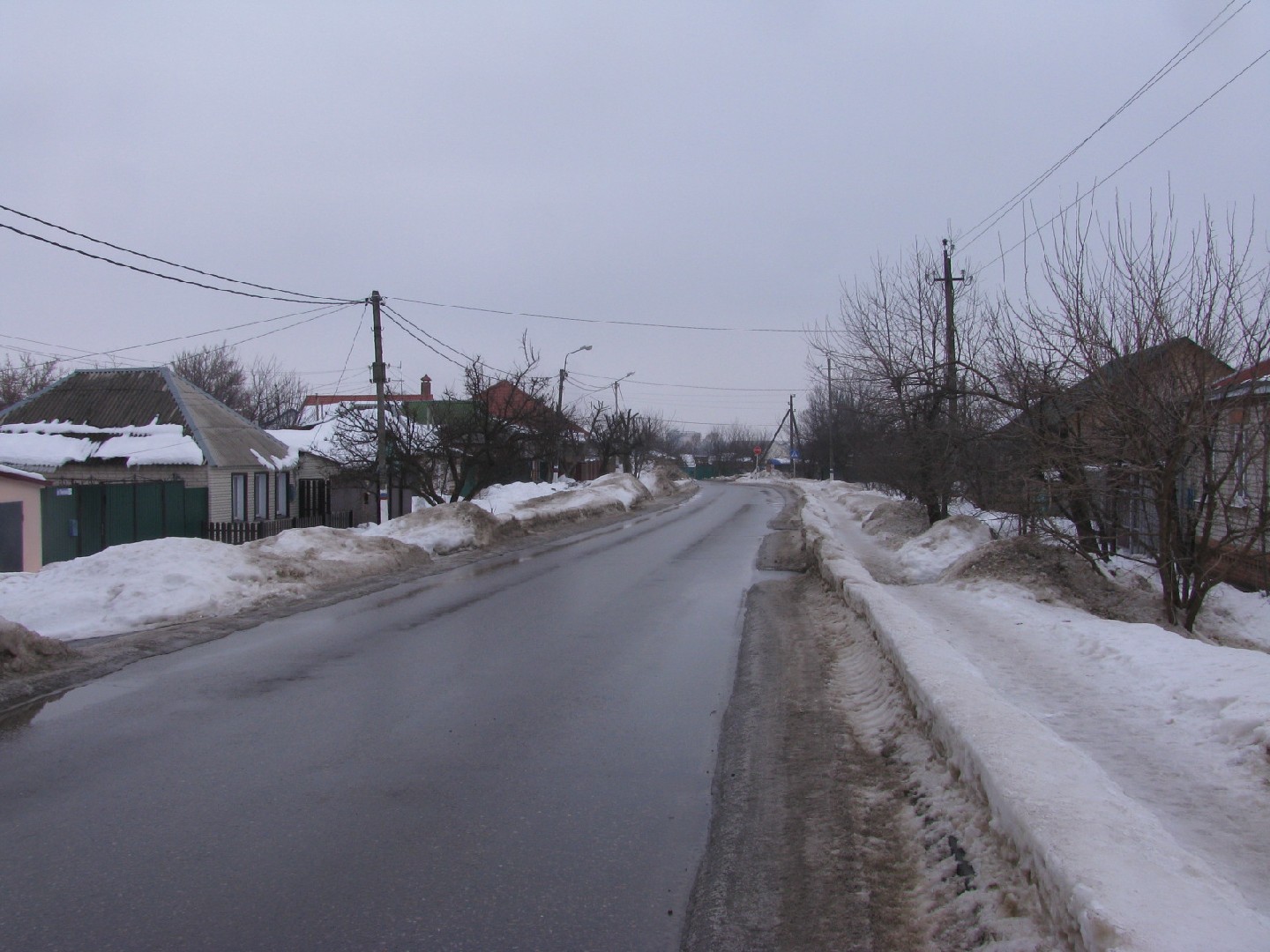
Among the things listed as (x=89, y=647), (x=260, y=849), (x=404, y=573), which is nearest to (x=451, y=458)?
(x=404, y=573)

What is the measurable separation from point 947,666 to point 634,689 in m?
2.44

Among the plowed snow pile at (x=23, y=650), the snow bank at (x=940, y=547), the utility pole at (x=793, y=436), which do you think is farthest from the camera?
the utility pole at (x=793, y=436)

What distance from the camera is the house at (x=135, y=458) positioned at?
79.6 ft

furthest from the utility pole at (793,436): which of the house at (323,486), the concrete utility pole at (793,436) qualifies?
the house at (323,486)

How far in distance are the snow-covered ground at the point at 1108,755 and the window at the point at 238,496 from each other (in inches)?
992

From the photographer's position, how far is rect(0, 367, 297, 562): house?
24.2 metres

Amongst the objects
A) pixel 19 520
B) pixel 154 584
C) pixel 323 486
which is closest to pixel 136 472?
pixel 323 486

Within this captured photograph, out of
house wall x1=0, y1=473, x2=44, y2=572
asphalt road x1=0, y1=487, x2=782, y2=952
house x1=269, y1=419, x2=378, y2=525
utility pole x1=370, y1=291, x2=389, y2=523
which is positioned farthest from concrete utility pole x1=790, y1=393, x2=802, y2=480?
asphalt road x1=0, y1=487, x2=782, y2=952

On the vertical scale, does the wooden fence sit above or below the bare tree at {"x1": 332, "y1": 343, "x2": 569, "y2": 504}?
below

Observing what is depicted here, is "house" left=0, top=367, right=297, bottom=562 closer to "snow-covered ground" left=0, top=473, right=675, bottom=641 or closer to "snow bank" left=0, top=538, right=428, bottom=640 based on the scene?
"snow-covered ground" left=0, top=473, right=675, bottom=641

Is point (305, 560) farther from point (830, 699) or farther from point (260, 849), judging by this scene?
point (260, 849)

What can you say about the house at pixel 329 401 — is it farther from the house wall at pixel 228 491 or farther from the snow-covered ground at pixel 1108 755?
the snow-covered ground at pixel 1108 755

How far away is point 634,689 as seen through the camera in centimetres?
773

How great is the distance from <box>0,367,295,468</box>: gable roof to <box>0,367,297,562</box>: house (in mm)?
39
